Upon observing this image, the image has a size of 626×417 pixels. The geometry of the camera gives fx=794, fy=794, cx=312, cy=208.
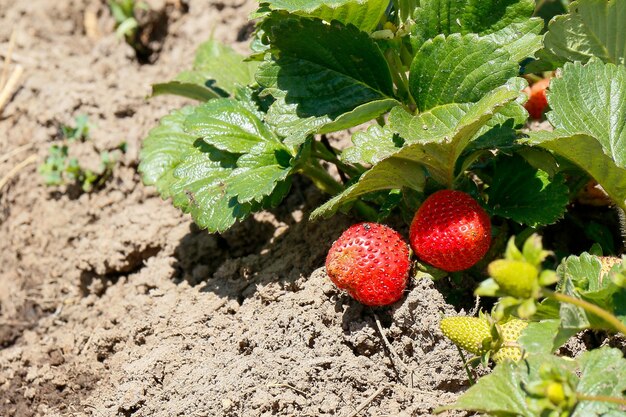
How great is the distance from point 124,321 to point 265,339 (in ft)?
2.07

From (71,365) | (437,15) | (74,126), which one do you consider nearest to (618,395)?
(437,15)

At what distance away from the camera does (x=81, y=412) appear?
2.45m

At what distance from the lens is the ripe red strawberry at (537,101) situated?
9.72 feet

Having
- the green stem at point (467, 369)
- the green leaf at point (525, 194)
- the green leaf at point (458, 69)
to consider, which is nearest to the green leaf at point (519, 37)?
the green leaf at point (458, 69)

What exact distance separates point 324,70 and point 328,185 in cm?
50

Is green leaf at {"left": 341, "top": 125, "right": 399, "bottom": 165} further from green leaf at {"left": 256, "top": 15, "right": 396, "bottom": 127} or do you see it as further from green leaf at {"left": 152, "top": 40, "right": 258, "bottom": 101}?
green leaf at {"left": 152, "top": 40, "right": 258, "bottom": 101}

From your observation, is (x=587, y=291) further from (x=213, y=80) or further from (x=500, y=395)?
(x=213, y=80)

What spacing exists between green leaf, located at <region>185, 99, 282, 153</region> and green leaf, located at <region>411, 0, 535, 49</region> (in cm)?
59

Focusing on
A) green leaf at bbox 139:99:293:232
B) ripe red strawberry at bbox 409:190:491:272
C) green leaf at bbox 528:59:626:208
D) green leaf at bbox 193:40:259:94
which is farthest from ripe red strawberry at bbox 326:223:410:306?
green leaf at bbox 193:40:259:94

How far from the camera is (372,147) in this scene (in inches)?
84.2

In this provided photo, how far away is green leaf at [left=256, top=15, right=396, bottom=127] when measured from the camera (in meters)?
2.20

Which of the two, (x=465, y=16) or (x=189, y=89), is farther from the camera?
(x=189, y=89)

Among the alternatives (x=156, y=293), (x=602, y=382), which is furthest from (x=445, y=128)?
(x=156, y=293)

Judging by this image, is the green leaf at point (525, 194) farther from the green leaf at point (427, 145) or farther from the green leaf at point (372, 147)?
the green leaf at point (372, 147)
